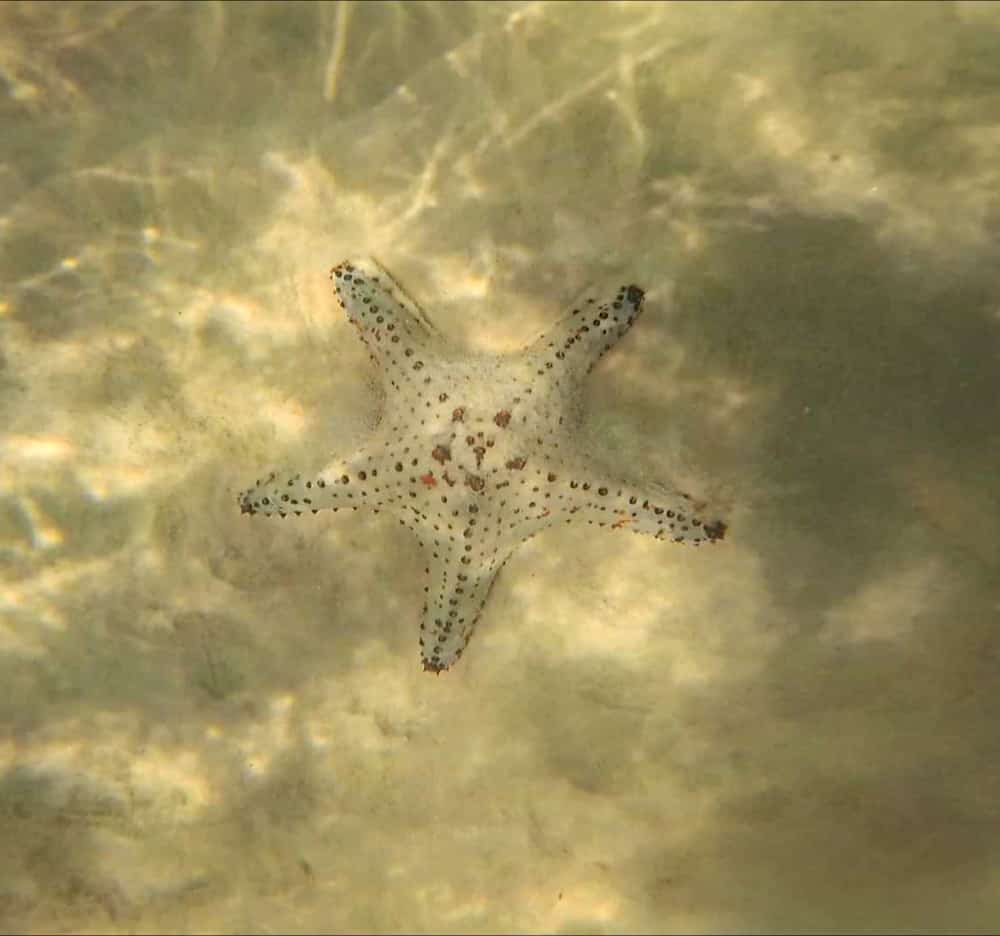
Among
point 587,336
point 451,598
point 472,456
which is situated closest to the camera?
point 472,456

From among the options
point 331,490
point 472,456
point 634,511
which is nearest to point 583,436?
point 634,511

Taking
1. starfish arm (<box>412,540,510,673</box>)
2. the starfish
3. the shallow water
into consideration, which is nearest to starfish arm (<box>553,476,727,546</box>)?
the starfish

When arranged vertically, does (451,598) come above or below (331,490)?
below

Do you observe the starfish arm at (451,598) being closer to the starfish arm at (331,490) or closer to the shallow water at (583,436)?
the shallow water at (583,436)

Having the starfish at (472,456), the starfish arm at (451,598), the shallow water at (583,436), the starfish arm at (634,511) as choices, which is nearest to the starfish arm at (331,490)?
the starfish at (472,456)

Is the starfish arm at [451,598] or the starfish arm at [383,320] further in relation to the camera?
the starfish arm at [451,598]

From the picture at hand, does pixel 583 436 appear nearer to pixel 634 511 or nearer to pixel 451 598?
pixel 634 511
